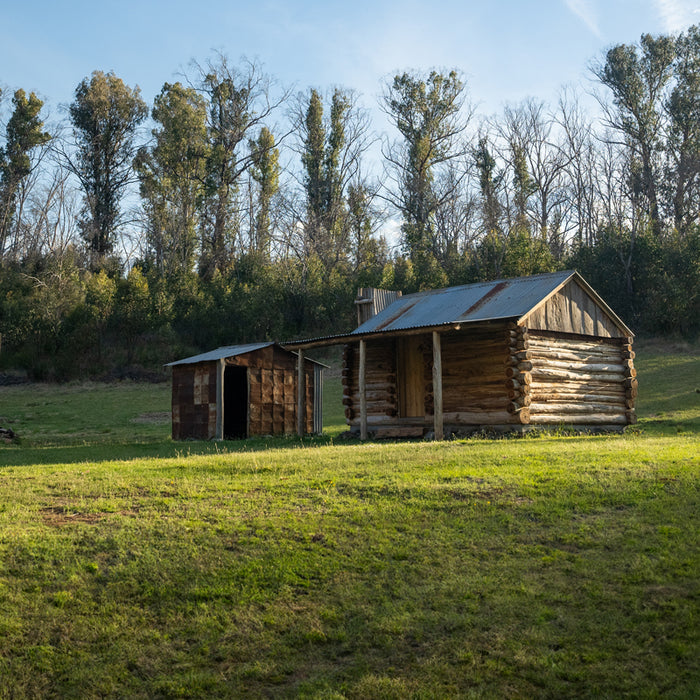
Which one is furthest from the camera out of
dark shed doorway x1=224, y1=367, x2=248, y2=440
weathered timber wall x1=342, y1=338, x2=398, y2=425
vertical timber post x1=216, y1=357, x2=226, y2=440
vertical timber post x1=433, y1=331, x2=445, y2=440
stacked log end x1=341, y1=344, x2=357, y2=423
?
dark shed doorway x1=224, y1=367, x2=248, y2=440

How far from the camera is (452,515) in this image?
9391 mm

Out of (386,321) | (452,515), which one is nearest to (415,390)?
(386,321)

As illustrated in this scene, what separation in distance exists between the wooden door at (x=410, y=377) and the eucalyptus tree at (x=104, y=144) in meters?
38.4

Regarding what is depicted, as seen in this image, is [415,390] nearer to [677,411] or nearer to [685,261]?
[677,411]

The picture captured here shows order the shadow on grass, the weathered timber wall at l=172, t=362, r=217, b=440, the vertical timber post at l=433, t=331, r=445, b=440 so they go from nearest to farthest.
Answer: the shadow on grass
the vertical timber post at l=433, t=331, r=445, b=440
the weathered timber wall at l=172, t=362, r=217, b=440

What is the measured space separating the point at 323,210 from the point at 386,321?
3554cm

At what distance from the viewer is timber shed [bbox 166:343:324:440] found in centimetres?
2384

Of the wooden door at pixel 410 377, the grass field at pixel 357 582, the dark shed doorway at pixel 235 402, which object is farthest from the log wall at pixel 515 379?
the grass field at pixel 357 582

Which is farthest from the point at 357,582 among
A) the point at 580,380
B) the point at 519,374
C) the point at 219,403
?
the point at 219,403

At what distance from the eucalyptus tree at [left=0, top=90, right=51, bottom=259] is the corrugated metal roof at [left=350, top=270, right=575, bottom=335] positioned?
38.7 m

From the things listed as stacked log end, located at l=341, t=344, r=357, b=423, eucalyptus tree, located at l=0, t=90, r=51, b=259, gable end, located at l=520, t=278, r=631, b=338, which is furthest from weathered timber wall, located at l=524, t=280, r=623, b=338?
eucalyptus tree, located at l=0, t=90, r=51, b=259

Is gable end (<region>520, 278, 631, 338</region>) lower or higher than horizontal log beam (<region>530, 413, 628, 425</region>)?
higher

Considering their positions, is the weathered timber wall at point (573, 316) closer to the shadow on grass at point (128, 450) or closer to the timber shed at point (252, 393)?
the shadow on grass at point (128, 450)

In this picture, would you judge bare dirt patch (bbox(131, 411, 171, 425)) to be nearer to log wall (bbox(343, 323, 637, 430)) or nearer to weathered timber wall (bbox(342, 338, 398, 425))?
log wall (bbox(343, 323, 637, 430))
